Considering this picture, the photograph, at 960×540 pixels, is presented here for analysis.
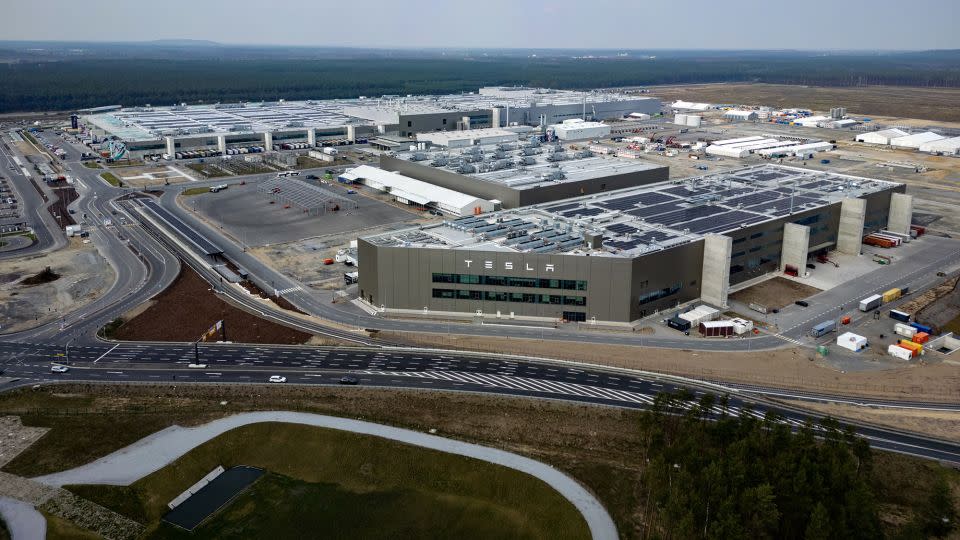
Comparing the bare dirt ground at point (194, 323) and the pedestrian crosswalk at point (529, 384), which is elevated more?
the bare dirt ground at point (194, 323)

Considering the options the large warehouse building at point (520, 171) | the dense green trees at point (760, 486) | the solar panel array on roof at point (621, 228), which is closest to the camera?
the dense green trees at point (760, 486)

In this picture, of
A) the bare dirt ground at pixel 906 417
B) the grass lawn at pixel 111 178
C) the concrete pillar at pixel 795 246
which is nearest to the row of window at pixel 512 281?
the bare dirt ground at pixel 906 417

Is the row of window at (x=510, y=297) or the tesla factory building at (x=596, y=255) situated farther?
the row of window at (x=510, y=297)

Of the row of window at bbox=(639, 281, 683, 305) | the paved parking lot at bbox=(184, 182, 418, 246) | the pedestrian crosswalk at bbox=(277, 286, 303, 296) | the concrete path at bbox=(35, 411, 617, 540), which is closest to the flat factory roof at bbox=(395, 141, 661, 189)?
the paved parking lot at bbox=(184, 182, 418, 246)

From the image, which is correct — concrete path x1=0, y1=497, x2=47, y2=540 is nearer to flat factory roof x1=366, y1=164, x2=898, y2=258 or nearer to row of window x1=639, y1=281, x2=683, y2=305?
flat factory roof x1=366, y1=164, x2=898, y2=258

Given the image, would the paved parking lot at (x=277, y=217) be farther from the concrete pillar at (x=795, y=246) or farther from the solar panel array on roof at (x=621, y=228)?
the concrete pillar at (x=795, y=246)

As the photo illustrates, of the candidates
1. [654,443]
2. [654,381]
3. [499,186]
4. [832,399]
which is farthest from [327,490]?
[499,186]
